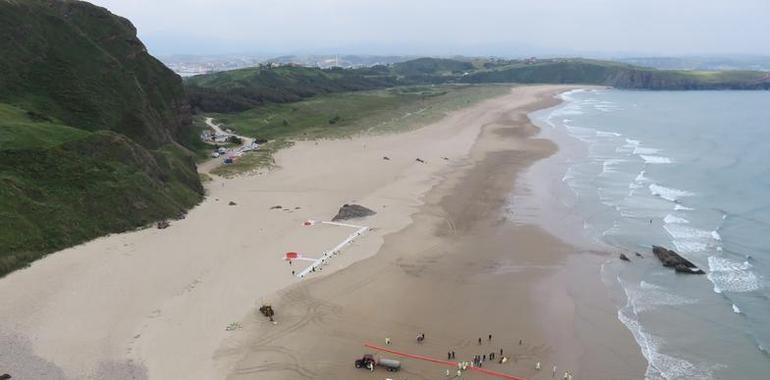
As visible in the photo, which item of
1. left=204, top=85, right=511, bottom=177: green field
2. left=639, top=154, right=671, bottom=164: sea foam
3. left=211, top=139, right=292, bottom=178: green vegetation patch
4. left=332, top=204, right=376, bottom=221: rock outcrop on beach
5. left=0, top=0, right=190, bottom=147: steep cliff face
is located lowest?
left=639, top=154, right=671, bottom=164: sea foam

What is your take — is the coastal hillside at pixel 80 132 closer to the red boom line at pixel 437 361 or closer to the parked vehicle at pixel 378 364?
the parked vehicle at pixel 378 364

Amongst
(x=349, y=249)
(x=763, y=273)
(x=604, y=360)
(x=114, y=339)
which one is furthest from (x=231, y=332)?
(x=763, y=273)

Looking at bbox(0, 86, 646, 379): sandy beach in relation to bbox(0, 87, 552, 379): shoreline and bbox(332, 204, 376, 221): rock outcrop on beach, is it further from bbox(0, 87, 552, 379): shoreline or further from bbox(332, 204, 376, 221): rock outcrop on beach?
bbox(332, 204, 376, 221): rock outcrop on beach

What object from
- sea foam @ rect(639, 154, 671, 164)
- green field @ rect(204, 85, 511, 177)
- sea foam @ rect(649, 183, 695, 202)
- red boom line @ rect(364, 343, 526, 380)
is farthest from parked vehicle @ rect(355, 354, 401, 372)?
sea foam @ rect(639, 154, 671, 164)

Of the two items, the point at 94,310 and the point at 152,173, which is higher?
the point at 152,173

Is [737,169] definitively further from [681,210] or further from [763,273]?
[763,273]

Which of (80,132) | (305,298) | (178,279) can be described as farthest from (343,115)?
(305,298)
